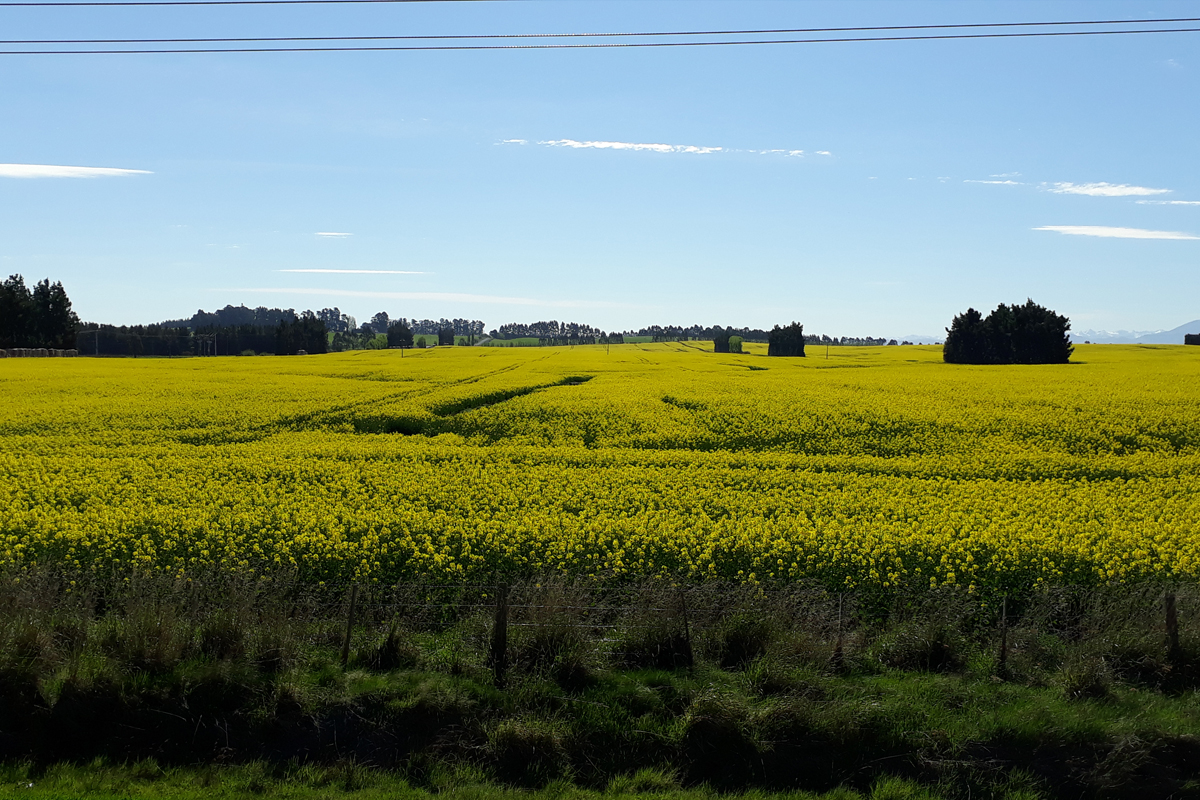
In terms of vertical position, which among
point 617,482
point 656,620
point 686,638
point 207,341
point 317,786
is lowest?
point 317,786

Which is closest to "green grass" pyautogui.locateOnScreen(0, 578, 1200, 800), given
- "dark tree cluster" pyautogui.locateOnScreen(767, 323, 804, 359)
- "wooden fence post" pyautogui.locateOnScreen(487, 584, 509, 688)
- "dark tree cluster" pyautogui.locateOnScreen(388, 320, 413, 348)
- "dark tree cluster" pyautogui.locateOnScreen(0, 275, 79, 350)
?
"wooden fence post" pyautogui.locateOnScreen(487, 584, 509, 688)

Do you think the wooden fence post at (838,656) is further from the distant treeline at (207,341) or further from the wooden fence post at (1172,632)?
the distant treeline at (207,341)

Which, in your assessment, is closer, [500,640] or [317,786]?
[317,786]

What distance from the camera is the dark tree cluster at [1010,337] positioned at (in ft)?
275

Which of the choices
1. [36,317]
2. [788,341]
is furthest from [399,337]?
[788,341]

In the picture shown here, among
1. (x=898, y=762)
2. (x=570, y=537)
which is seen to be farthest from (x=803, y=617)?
(x=570, y=537)

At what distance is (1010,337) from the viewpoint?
87188mm

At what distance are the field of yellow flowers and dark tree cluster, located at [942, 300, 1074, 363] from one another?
4941 centimetres

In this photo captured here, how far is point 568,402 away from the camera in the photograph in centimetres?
3400

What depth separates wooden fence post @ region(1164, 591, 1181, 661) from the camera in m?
9.68

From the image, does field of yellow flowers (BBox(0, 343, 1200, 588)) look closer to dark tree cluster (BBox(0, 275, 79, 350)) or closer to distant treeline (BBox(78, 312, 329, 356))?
dark tree cluster (BBox(0, 275, 79, 350))

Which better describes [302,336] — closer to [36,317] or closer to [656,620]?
[36,317]

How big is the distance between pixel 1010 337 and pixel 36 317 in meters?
112

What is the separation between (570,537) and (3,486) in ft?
42.3
